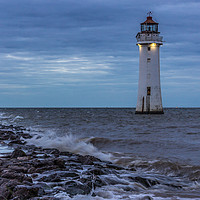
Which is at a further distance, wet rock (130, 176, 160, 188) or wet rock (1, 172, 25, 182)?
wet rock (130, 176, 160, 188)

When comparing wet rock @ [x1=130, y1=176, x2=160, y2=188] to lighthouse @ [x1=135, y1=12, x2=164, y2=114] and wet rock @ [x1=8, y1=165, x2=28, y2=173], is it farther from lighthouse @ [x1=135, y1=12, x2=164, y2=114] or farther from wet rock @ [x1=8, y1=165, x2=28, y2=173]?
lighthouse @ [x1=135, y1=12, x2=164, y2=114]

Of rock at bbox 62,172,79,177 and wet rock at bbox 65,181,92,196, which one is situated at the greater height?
rock at bbox 62,172,79,177

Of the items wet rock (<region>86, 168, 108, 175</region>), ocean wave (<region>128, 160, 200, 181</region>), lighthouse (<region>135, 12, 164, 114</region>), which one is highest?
lighthouse (<region>135, 12, 164, 114</region>)

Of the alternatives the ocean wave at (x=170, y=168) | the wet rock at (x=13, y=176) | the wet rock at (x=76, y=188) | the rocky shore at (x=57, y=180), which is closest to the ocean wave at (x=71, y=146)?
the ocean wave at (x=170, y=168)

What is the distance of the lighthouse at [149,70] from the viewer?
1391 inches

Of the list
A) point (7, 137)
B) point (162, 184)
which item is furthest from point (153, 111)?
point (162, 184)

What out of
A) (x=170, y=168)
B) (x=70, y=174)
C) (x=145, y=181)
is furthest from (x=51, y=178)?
(x=170, y=168)

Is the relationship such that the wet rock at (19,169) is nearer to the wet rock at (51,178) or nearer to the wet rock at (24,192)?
the wet rock at (51,178)

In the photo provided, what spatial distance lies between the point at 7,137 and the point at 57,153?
16.9ft

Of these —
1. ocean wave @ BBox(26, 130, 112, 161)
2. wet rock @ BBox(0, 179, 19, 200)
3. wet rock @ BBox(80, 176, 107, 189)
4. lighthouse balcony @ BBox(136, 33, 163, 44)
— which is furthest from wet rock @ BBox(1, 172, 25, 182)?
lighthouse balcony @ BBox(136, 33, 163, 44)

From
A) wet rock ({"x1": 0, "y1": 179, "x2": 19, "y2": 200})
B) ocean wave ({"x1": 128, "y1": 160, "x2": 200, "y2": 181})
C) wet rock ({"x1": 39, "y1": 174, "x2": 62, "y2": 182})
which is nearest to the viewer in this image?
wet rock ({"x1": 0, "y1": 179, "x2": 19, "y2": 200})

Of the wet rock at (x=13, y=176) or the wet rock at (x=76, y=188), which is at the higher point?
the wet rock at (x=13, y=176)

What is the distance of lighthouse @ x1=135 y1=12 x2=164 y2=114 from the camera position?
116ft

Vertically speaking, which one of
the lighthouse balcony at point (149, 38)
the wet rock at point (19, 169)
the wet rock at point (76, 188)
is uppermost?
the lighthouse balcony at point (149, 38)
